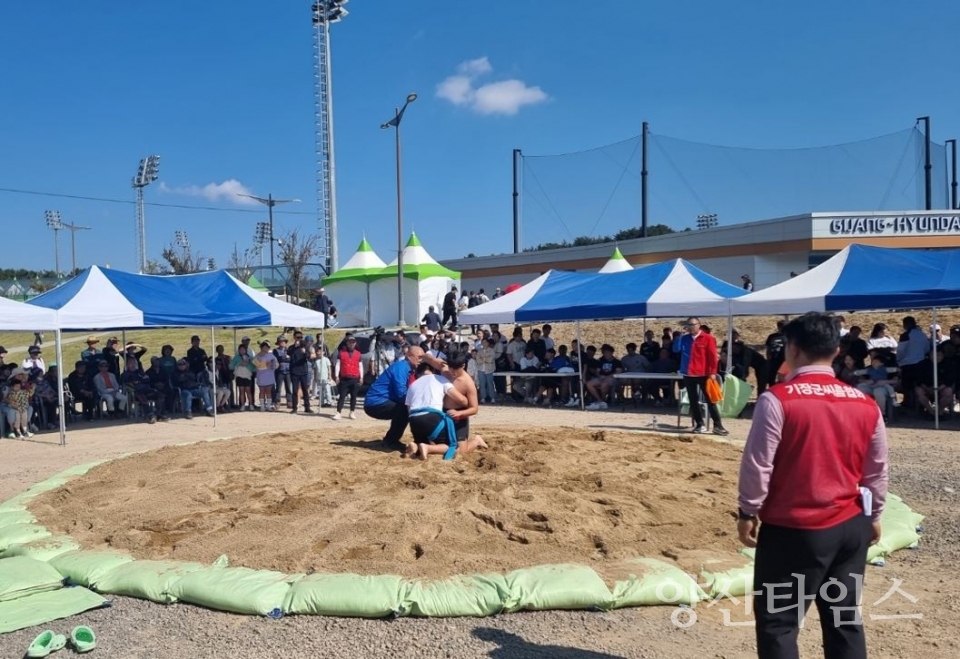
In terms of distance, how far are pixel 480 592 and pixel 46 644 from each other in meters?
2.17

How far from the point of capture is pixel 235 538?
511 centimetres

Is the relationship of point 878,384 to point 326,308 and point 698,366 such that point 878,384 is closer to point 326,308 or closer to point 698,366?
point 698,366

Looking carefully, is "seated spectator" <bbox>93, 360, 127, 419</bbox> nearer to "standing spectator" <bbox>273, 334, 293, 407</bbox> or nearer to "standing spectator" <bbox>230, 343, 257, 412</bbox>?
"standing spectator" <bbox>230, 343, 257, 412</bbox>

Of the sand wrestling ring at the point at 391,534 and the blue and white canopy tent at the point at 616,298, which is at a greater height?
the blue and white canopy tent at the point at 616,298

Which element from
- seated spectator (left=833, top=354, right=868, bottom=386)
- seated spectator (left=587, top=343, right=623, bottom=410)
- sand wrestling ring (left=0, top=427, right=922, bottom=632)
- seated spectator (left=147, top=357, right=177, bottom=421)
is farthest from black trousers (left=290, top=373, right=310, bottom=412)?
seated spectator (left=833, top=354, right=868, bottom=386)

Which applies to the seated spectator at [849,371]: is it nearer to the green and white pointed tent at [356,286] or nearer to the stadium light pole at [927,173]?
the green and white pointed tent at [356,286]

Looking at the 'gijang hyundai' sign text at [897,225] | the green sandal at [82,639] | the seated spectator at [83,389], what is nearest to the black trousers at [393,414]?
the green sandal at [82,639]

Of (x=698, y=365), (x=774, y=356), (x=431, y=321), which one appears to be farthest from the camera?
(x=431, y=321)

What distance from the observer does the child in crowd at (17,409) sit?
1115cm

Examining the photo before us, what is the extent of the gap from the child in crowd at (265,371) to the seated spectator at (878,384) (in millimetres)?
10131

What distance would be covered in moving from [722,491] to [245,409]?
1068 centimetres

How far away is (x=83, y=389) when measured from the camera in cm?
1316

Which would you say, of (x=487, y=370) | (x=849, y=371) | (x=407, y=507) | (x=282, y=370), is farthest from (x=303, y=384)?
(x=849, y=371)

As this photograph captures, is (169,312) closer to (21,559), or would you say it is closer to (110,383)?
(110,383)
